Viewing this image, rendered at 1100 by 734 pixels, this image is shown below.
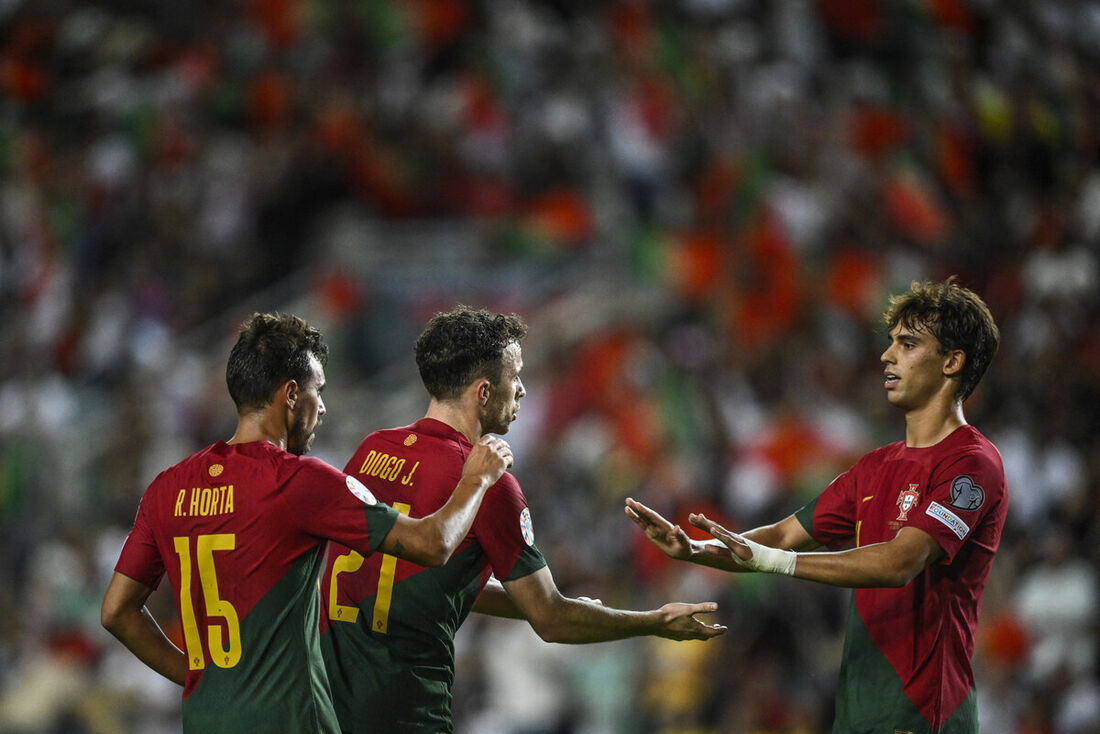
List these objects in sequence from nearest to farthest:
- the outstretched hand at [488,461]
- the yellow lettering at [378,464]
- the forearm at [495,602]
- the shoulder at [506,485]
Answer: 1. the outstretched hand at [488,461]
2. the shoulder at [506,485]
3. the yellow lettering at [378,464]
4. the forearm at [495,602]

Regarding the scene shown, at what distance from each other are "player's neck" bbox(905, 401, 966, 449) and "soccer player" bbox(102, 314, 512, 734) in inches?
50.5

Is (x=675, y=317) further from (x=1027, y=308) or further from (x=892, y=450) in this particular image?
(x=892, y=450)

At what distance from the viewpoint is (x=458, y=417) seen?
3.91m

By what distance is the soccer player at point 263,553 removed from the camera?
3361 millimetres

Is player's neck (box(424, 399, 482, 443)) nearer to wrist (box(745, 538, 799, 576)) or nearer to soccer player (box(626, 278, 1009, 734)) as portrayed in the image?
soccer player (box(626, 278, 1009, 734))

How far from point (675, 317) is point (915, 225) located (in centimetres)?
166

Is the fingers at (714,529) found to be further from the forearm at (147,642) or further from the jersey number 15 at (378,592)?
the forearm at (147,642)

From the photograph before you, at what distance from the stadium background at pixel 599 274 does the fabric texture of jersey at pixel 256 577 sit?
13.3ft

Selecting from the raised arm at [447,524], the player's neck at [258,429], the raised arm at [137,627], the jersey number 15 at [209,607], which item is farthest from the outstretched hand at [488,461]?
the raised arm at [137,627]

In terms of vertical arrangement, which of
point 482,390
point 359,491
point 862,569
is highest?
point 482,390

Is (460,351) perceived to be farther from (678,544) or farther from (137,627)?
(137,627)

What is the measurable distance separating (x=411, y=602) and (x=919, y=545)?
4.59ft

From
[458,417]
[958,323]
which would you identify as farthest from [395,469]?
[958,323]

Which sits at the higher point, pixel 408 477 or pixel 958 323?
pixel 958 323
